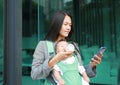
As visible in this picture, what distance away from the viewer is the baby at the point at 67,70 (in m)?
2.47

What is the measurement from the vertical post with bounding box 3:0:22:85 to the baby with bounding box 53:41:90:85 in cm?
39

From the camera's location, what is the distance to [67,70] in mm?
2514

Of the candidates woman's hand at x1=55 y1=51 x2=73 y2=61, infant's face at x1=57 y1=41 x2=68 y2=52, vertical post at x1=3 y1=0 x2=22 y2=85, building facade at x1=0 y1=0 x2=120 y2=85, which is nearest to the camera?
woman's hand at x1=55 y1=51 x2=73 y2=61

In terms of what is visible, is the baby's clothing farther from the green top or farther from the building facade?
the building facade

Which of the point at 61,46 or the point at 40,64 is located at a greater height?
the point at 61,46

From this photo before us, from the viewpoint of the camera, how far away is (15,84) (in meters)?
2.83

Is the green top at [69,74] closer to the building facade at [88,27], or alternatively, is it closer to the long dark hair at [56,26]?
the long dark hair at [56,26]

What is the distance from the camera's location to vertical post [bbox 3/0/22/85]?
2.82 m

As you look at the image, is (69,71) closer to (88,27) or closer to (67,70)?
(67,70)

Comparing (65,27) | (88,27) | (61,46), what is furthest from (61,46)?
(88,27)

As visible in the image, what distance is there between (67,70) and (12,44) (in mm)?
507

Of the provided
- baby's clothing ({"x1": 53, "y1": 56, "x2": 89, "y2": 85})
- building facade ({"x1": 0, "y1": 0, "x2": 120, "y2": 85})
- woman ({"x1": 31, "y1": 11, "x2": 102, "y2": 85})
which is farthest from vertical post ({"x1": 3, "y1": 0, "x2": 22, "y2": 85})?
building facade ({"x1": 0, "y1": 0, "x2": 120, "y2": 85})

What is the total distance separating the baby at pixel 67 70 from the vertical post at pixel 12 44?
389 millimetres

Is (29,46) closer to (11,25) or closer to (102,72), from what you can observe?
(102,72)
